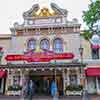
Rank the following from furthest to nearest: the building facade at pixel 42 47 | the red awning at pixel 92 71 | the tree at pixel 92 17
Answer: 1. the building facade at pixel 42 47
2. the red awning at pixel 92 71
3. the tree at pixel 92 17

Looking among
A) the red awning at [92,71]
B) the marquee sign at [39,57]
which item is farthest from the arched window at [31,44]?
the red awning at [92,71]

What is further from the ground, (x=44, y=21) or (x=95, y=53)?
(x=44, y=21)

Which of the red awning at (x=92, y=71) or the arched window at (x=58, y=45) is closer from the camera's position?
the red awning at (x=92, y=71)

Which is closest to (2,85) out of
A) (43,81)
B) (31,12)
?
(43,81)

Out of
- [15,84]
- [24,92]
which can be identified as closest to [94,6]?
[24,92]

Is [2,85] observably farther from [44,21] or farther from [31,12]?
[31,12]

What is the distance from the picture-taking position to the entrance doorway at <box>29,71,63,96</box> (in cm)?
3241

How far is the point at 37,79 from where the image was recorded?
110 feet

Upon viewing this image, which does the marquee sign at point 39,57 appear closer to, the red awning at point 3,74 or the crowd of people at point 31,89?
the red awning at point 3,74

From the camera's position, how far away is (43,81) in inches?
1319

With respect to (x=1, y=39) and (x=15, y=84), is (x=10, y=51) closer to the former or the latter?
(x=1, y=39)

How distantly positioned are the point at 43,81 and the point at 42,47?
14.7 ft

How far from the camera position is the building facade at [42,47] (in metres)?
30.3

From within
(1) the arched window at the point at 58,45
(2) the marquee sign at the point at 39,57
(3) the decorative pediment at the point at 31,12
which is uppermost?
(3) the decorative pediment at the point at 31,12
